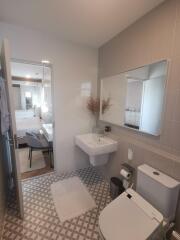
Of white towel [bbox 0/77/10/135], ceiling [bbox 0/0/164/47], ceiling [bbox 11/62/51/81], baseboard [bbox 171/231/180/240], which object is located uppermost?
ceiling [bbox 0/0/164/47]

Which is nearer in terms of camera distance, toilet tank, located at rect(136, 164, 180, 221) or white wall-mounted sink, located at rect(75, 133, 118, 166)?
toilet tank, located at rect(136, 164, 180, 221)

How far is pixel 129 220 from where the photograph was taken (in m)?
1.12

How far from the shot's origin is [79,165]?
2.73 meters

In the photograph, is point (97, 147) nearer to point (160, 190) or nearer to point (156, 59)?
point (160, 190)

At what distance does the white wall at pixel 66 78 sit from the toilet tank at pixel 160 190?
58.0 inches

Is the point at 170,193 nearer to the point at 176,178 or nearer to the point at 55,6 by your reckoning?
the point at 176,178

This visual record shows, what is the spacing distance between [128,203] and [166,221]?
359 mm

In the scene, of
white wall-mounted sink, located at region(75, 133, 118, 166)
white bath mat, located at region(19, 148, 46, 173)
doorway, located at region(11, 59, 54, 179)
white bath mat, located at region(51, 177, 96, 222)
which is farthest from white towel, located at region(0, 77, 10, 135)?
white bath mat, located at region(19, 148, 46, 173)

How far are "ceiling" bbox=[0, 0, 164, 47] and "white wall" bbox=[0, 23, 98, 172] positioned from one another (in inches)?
7.4

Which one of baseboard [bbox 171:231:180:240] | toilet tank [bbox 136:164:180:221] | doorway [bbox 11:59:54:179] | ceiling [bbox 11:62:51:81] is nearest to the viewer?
toilet tank [bbox 136:164:180:221]

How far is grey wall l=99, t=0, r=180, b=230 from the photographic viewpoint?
128 cm

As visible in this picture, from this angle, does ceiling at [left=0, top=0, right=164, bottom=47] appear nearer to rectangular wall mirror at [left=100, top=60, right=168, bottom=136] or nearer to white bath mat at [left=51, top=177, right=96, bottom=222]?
rectangular wall mirror at [left=100, top=60, right=168, bottom=136]

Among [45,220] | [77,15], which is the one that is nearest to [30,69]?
[77,15]

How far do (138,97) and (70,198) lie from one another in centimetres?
176
